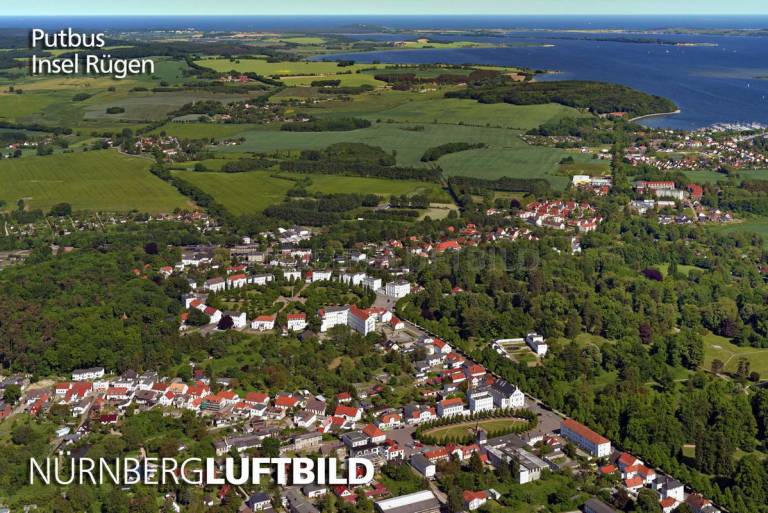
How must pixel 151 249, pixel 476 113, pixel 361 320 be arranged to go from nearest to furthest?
pixel 361 320, pixel 151 249, pixel 476 113

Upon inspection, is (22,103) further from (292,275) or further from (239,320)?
(239,320)

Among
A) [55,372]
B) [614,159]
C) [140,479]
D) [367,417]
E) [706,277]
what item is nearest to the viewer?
[140,479]

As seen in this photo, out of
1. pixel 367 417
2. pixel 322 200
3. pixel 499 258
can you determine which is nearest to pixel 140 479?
pixel 367 417

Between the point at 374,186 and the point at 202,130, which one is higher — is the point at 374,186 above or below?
below

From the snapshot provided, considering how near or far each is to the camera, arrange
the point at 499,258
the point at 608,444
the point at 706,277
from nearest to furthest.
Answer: the point at 608,444, the point at 706,277, the point at 499,258

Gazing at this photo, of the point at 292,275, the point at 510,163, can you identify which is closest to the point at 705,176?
the point at 510,163

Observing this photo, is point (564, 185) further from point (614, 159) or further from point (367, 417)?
point (367, 417)

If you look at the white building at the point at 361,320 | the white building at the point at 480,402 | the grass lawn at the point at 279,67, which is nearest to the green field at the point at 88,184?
the white building at the point at 361,320
